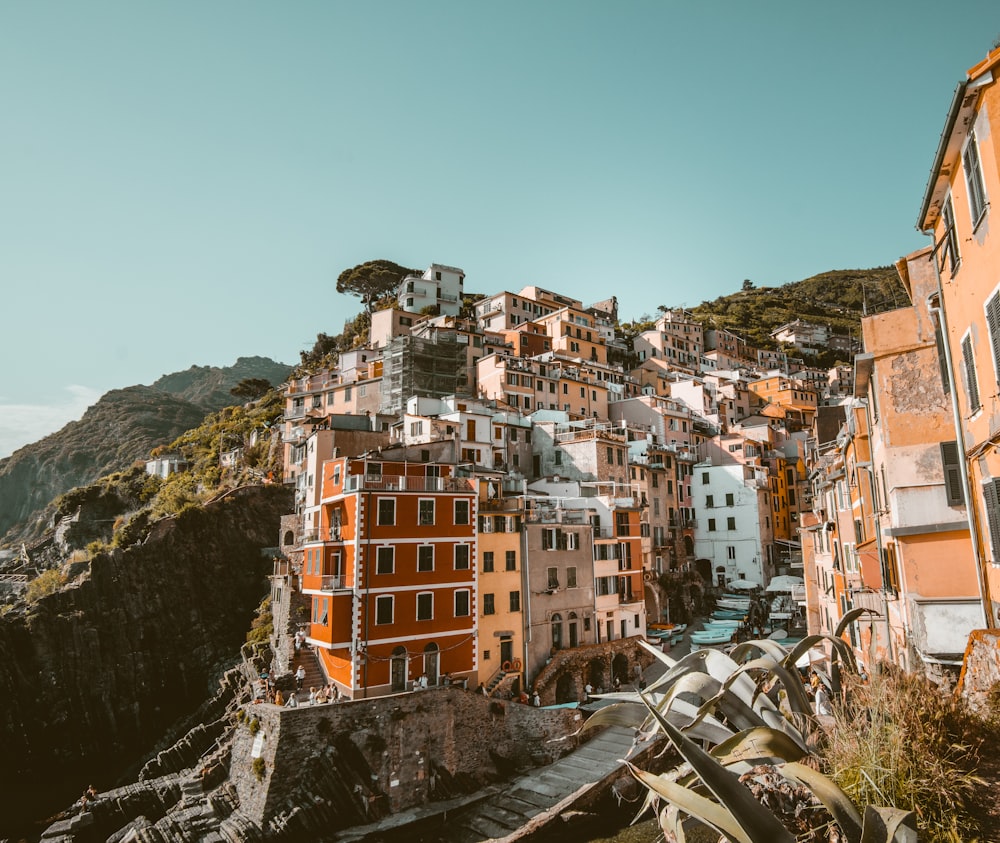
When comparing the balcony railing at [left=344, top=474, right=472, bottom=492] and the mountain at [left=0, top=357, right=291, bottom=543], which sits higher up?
the mountain at [left=0, top=357, right=291, bottom=543]

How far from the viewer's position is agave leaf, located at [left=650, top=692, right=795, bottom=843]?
490 cm

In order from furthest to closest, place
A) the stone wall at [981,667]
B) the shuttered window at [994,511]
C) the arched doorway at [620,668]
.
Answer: the arched doorway at [620,668] < the shuttered window at [994,511] < the stone wall at [981,667]

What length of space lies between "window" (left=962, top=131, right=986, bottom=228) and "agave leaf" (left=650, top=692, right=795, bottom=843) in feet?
28.0

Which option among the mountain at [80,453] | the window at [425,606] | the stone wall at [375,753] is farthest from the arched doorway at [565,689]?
the mountain at [80,453]

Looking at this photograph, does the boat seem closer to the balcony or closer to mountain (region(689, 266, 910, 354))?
the balcony

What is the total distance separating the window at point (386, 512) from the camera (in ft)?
102

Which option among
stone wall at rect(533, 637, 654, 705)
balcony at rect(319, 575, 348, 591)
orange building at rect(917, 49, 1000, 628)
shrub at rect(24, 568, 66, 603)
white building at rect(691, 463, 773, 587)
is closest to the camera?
orange building at rect(917, 49, 1000, 628)

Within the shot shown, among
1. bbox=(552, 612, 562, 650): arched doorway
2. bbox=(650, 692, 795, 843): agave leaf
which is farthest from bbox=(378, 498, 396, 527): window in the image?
bbox=(650, 692, 795, 843): agave leaf

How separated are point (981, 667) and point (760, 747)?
3.62 metres

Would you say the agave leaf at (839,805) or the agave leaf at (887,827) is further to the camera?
the agave leaf at (839,805)

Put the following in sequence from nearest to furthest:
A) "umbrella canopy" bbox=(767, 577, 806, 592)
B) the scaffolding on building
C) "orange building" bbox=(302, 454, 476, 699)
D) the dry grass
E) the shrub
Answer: the dry grass → "orange building" bbox=(302, 454, 476, 699) → "umbrella canopy" bbox=(767, 577, 806, 592) → the shrub → the scaffolding on building

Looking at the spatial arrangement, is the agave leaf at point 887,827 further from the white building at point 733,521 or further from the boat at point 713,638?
the white building at point 733,521

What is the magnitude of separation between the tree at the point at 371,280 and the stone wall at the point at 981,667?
93107 mm

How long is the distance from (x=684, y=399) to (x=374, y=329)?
3842cm
